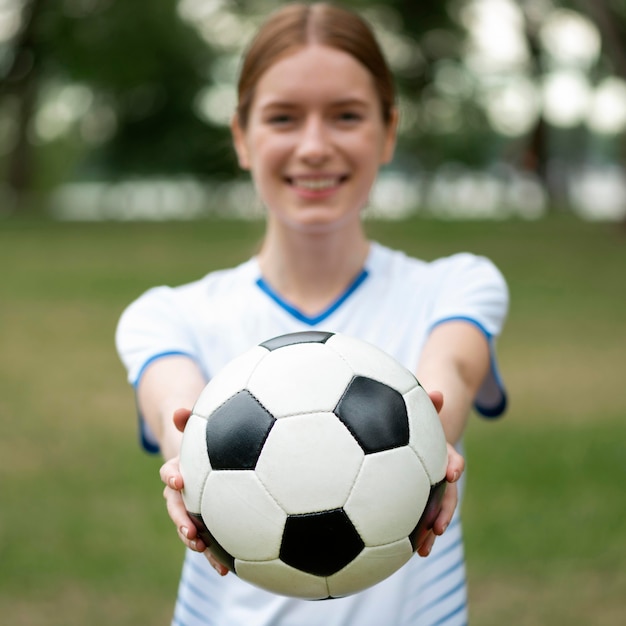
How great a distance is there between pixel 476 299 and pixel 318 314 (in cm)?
41

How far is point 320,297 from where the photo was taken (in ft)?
7.95

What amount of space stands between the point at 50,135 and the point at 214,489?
56690mm

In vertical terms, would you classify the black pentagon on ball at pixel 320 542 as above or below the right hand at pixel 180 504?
below

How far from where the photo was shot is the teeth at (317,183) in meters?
2.35

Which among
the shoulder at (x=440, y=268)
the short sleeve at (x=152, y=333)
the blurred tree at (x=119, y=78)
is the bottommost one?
the short sleeve at (x=152, y=333)

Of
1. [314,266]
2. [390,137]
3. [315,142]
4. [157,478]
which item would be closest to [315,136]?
[315,142]

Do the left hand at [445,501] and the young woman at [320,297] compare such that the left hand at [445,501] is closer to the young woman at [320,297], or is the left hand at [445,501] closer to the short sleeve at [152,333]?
the young woman at [320,297]

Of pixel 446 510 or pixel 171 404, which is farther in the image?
pixel 171 404

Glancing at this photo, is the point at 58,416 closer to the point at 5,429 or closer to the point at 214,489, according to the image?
the point at 5,429

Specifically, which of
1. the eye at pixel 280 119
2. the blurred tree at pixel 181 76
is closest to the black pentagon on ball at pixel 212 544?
the eye at pixel 280 119

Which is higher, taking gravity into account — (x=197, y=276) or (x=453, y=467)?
(x=197, y=276)

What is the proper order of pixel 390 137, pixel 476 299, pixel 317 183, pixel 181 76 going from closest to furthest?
pixel 476 299
pixel 317 183
pixel 390 137
pixel 181 76

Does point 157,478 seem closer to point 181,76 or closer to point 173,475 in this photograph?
point 173,475

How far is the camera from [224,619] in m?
2.18
